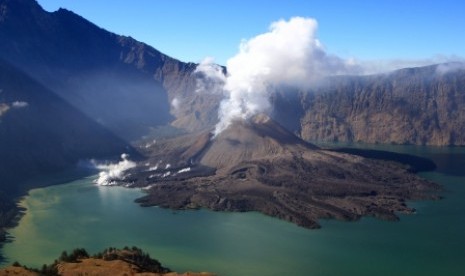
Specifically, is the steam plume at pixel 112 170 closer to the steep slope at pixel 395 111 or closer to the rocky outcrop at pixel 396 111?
the steep slope at pixel 395 111

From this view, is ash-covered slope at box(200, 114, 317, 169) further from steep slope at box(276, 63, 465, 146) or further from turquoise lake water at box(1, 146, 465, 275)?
steep slope at box(276, 63, 465, 146)

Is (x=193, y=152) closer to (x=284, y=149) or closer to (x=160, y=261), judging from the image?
(x=284, y=149)

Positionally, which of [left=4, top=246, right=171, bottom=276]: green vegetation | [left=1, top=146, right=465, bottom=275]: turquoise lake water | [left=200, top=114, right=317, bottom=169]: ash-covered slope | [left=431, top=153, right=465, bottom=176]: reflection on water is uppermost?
[left=200, top=114, right=317, bottom=169]: ash-covered slope

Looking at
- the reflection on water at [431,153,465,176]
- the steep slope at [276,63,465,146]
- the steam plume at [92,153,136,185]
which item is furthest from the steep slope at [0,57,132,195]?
the steep slope at [276,63,465,146]

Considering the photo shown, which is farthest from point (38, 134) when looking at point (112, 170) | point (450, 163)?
point (450, 163)

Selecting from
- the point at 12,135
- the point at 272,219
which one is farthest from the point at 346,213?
the point at 12,135

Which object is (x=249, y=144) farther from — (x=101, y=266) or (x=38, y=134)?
(x=101, y=266)
